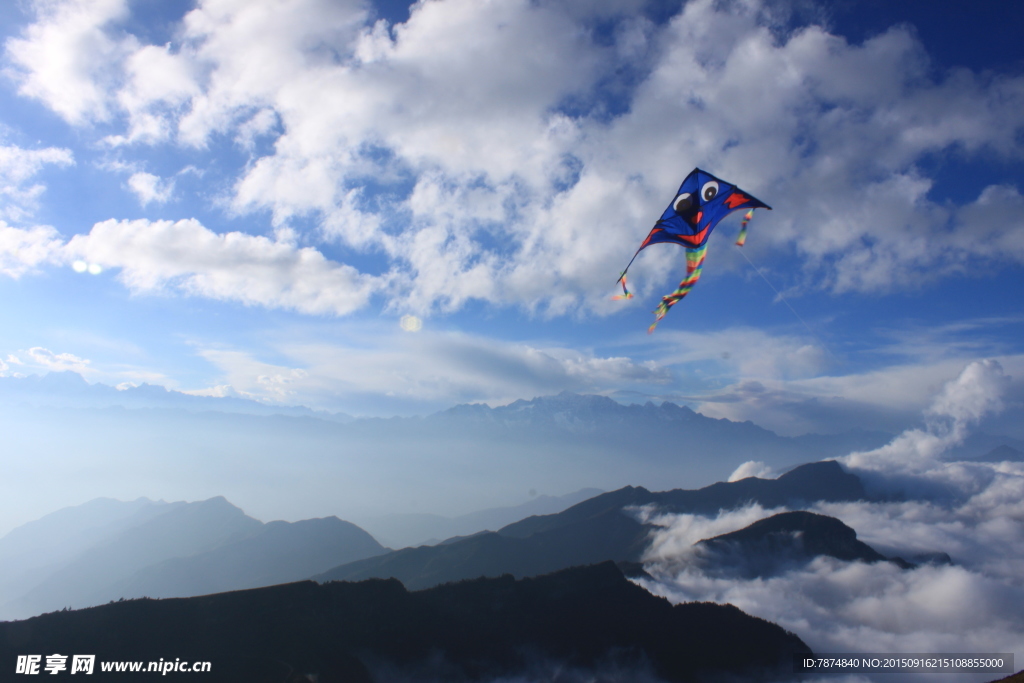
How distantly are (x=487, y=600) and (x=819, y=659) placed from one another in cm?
16065

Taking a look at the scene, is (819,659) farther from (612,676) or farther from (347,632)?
(347,632)

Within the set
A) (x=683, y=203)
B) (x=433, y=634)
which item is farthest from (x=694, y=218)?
(x=433, y=634)

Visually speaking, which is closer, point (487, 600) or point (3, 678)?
point (3, 678)

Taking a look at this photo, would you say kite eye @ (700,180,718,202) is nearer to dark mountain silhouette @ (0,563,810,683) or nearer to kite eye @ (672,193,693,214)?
kite eye @ (672,193,693,214)

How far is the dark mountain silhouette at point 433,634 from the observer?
267 feet

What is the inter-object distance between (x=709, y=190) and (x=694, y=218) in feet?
6.03

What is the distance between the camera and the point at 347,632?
106438 millimetres

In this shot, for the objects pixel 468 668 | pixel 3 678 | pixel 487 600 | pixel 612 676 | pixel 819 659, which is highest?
pixel 3 678

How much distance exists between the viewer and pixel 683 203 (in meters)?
27.8

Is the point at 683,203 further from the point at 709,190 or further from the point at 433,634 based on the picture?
the point at 433,634

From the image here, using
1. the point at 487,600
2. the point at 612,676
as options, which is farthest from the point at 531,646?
the point at 612,676

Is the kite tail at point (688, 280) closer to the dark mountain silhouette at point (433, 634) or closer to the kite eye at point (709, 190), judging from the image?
the kite eye at point (709, 190)

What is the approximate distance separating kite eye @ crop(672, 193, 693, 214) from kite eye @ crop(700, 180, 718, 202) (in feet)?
2.58

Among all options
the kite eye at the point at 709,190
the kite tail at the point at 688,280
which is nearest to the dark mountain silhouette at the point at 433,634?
the kite tail at the point at 688,280
